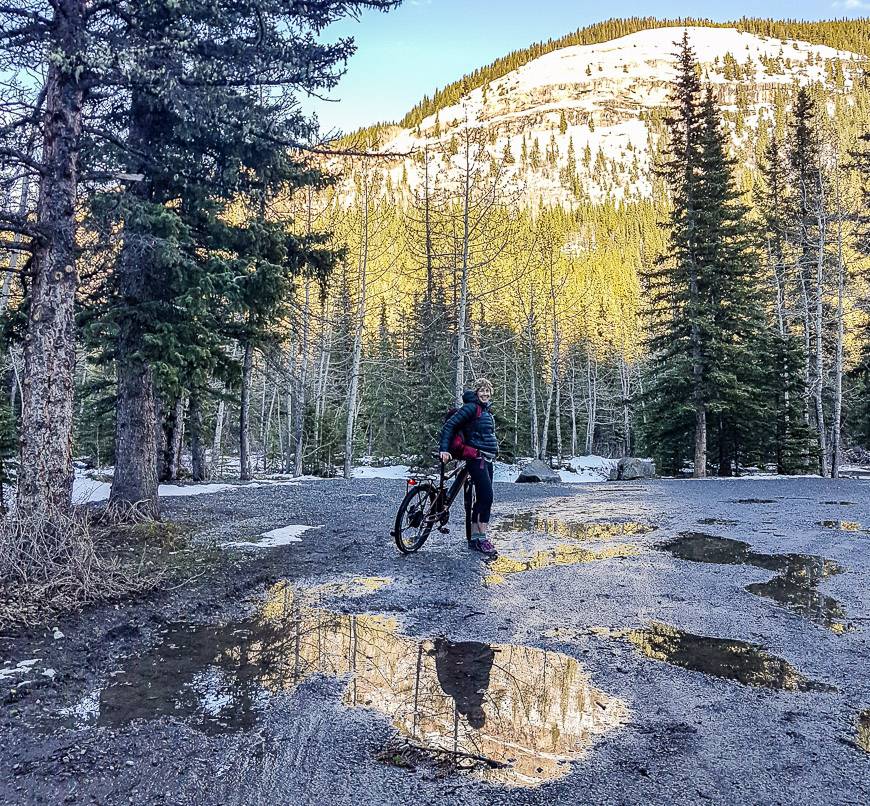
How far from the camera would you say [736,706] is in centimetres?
303

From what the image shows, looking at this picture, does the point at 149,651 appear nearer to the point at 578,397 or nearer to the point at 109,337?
the point at 109,337

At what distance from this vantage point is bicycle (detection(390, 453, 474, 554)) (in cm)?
691

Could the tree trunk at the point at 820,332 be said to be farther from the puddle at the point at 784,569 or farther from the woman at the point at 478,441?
the woman at the point at 478,441

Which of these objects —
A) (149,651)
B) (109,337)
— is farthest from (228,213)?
(149,651)

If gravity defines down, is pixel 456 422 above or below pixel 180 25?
below

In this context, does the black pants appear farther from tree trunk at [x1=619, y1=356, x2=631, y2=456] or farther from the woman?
tree trunk at [x1=619, y1=356, x2=631, y2=456]

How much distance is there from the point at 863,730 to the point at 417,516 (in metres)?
4.83

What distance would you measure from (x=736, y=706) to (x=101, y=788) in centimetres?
306

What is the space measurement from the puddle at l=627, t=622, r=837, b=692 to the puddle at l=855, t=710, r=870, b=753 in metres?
0.30

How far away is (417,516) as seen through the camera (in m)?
7.02

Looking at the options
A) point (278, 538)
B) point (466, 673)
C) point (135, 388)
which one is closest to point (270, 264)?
point (135, 388)

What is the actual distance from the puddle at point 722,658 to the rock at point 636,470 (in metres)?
19.6

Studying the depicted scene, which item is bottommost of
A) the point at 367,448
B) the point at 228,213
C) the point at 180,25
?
the point at 367,448

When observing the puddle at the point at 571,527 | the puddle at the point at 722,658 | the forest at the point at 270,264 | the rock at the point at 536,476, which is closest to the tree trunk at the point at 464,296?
the forest at the point at 270,264
